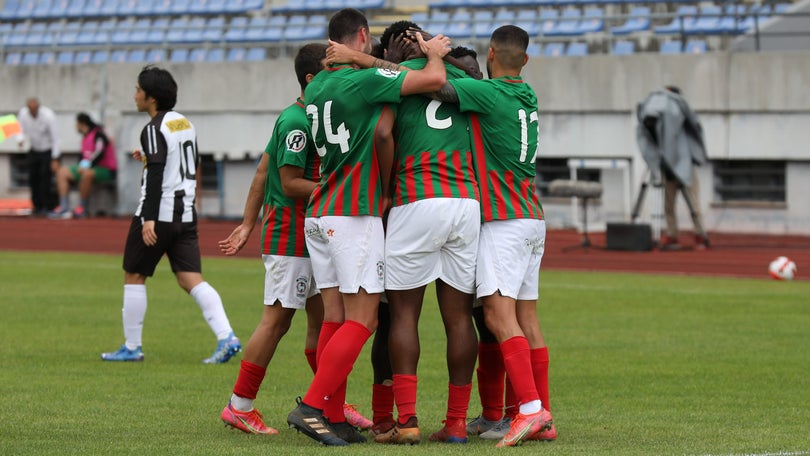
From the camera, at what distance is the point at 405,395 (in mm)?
6988

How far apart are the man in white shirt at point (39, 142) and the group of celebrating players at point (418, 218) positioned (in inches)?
869

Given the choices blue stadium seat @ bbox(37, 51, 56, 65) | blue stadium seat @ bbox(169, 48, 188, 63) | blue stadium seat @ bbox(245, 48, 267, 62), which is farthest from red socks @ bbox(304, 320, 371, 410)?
blue stadium seat @ bbox(37, 51, 56, 65)

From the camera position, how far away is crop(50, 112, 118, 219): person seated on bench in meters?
28.3

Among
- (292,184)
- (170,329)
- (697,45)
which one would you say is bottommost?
(170,329)

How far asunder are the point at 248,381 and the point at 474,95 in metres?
1.93

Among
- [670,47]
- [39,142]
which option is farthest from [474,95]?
[39,142]

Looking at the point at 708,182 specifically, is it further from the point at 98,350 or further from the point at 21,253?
the point at 98,350

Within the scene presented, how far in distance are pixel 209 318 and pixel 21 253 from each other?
11.6m

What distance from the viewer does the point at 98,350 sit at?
36.8 feet

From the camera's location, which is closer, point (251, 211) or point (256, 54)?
point (251, 211)

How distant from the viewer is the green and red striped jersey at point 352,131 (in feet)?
22.6

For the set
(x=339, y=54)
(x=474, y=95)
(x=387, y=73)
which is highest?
(x=339, y=54)

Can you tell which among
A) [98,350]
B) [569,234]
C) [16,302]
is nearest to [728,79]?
[569,234]

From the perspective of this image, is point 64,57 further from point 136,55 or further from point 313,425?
point 313,425
